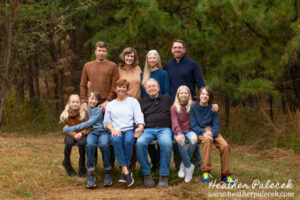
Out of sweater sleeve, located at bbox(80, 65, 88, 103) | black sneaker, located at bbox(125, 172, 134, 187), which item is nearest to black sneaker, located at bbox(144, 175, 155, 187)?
black sneaker, located at bbox(125, 172, 134, 187)

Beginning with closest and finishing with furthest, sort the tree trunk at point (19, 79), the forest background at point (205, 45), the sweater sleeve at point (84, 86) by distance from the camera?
1. the sweater sleeve at point (84, 86)
2. the forest background at point (205, 45)
3. the tree trunk at point (19, 79)

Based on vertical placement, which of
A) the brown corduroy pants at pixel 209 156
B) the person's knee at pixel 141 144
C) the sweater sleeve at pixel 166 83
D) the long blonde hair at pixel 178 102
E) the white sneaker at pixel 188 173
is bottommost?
the white sneaker at pixel 188 173

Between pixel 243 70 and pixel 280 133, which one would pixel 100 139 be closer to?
pixel 243 70

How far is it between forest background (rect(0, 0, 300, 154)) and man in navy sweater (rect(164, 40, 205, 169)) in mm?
2128

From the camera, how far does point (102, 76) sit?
570 cm

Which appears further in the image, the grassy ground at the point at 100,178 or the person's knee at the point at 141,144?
the person's knee at the point at 141,144

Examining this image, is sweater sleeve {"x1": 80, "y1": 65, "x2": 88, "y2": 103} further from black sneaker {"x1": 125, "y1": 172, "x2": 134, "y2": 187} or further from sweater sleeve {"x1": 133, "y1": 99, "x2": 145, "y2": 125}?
black sneaker {"x1": 125, "y1": 172, "x2": 134, "y2": 187}

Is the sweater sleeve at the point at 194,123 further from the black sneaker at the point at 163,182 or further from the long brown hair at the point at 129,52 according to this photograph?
the long brown hair at the point at 129,52

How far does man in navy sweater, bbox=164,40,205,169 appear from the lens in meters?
5.63

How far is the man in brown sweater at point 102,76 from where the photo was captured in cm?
570

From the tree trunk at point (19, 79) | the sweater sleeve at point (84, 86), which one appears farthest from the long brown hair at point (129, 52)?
the tree trunk at point (19, 79)

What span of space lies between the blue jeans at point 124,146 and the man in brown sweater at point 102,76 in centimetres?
71

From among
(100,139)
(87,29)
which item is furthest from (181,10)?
(100,139)

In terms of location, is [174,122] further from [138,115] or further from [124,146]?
[124,146]
